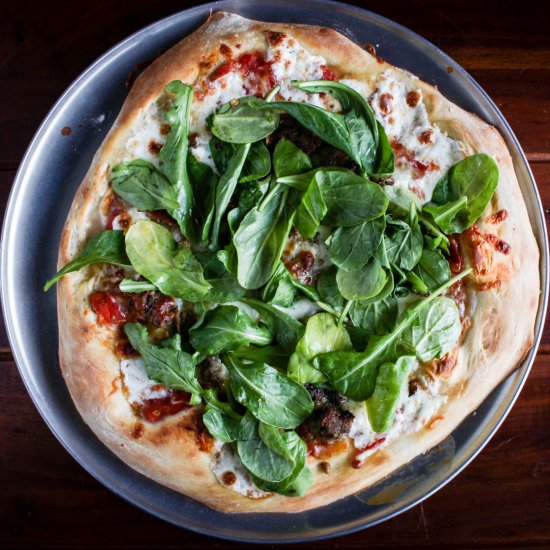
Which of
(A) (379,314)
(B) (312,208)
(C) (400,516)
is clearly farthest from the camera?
(C) (400,516)

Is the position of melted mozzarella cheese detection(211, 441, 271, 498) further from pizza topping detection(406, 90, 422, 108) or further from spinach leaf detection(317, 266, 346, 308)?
pizza topping detection(406, 90, 422, 108)

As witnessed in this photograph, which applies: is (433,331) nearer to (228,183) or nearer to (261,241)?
(261,241)

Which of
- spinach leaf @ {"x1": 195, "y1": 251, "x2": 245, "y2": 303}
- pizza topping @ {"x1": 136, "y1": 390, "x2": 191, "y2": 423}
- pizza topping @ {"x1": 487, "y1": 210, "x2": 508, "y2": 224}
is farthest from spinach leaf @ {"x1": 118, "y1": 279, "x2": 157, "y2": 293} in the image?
pizza topping @ {"x1": 487, "y1": 210, "x2": 508, "y2": 224}

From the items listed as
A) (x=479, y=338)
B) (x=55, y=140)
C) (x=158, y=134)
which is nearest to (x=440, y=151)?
(x=479, y=338)

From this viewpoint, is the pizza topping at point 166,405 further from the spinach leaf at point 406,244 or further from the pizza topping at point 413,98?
the pizza topping at point 413,98

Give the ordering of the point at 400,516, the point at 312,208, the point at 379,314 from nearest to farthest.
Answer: the point at 312,208 < the point at 379,314 < the point at 400,516

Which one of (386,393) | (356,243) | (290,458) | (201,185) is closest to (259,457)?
(290,458)
